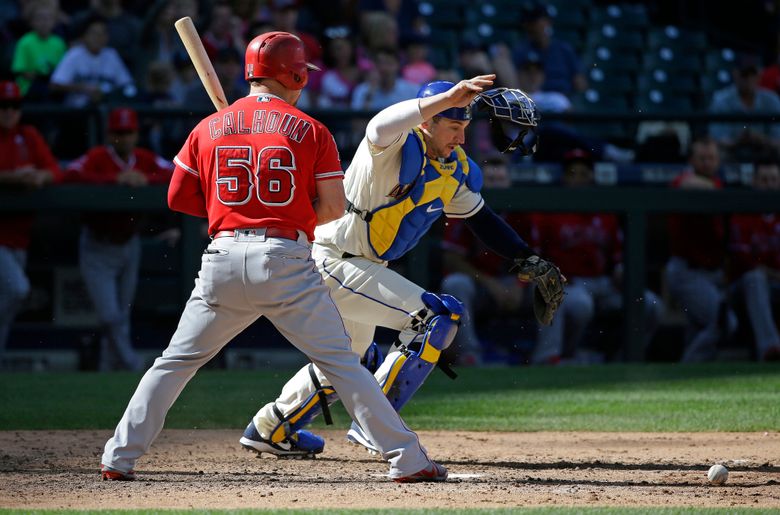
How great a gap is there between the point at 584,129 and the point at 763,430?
488 centimetres

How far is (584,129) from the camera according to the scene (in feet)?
36.2

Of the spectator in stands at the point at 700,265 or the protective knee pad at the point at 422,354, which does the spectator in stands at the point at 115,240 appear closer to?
the spectator in stands at the point at 700,265

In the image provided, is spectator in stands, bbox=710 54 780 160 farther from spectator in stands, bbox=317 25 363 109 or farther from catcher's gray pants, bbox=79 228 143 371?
catcher's gray pants, bbox=79 228 143 371

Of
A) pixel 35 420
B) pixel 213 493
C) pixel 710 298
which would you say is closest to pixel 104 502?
pixel 213 493

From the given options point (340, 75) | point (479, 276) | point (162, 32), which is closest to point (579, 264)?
point (479, 276)

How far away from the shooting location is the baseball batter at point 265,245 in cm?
451

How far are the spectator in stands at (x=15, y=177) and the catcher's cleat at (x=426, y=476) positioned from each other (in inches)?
212

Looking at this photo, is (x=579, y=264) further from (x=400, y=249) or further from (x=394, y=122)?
(x=394, y=122)

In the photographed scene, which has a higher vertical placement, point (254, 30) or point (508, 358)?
point (254, 30)

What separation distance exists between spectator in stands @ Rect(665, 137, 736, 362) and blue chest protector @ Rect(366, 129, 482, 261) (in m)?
5.20

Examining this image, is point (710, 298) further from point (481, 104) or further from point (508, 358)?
point (481, 104)

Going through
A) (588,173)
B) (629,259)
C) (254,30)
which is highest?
(254,30)

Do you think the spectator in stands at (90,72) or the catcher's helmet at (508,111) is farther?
the spectator in stands at (90,72)

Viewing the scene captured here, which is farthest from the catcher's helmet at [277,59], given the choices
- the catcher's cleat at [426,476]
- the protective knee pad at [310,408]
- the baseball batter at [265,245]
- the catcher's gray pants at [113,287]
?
the catcher's gray pants at [113,287]
